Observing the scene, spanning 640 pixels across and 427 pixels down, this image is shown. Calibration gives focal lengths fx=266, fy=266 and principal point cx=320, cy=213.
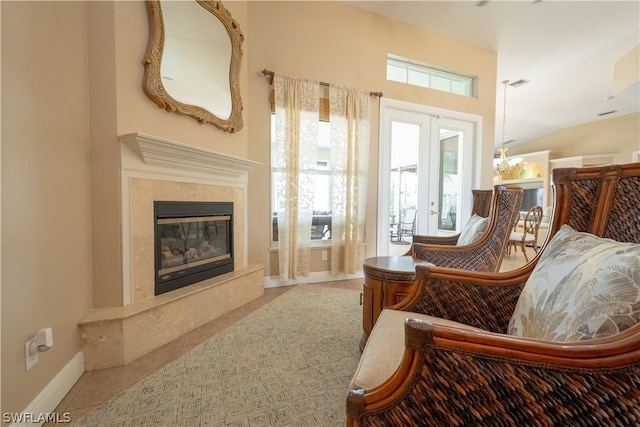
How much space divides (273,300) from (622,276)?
7.82ft

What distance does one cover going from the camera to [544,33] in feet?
11.7

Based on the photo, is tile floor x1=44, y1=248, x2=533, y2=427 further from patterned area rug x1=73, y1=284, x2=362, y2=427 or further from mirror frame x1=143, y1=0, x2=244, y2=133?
mirror frame x1=143, y1=0, x2=244, y2=133

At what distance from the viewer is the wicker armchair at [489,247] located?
6.05 feet

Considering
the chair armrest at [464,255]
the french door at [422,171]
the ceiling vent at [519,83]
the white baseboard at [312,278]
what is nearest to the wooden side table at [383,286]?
the chair armrest at [464,255]

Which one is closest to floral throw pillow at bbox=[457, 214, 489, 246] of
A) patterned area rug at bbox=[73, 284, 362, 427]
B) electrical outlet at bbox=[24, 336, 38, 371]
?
patterned area rug at bbox=[73, 284, 362, 427]

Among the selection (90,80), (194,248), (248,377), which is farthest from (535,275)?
(90,80)

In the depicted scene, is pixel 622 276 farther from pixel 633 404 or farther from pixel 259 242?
pixel 259 242

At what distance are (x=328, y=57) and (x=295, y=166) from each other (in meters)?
1.40

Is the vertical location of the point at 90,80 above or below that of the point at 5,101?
above

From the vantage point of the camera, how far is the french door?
138 inches

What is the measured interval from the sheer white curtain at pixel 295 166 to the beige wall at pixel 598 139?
8.91 metres

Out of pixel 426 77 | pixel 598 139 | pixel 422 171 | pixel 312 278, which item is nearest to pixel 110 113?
pixel 312 278

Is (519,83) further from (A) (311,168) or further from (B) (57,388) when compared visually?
(B) (57,388)

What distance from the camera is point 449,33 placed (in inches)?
146
